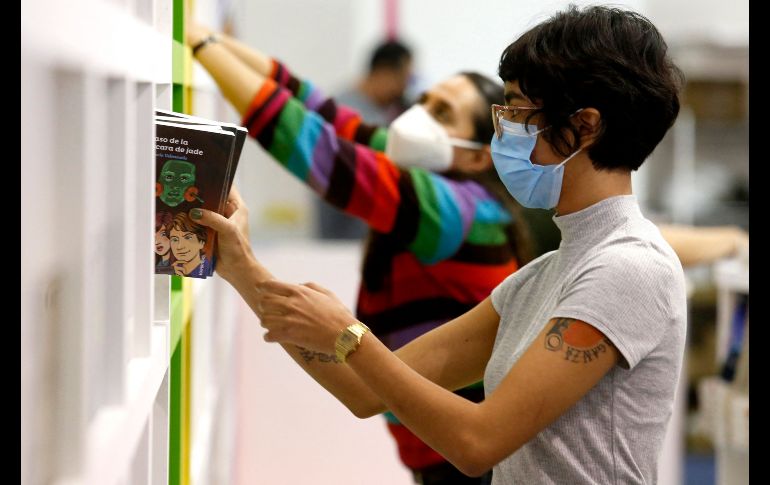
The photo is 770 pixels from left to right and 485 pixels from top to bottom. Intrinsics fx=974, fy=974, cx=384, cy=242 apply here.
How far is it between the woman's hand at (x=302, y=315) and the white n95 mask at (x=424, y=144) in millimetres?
856

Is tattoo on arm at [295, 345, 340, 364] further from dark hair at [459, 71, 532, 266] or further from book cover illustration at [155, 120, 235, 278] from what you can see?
dark hair at [459, 71, 532, 266]

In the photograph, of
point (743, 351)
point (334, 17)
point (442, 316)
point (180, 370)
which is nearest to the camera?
point (180, 370)

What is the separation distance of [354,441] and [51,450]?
2.71m

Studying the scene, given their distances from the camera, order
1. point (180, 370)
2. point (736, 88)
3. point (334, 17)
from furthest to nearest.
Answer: point (334, 17) < point (736, 88) < point (180, 370)

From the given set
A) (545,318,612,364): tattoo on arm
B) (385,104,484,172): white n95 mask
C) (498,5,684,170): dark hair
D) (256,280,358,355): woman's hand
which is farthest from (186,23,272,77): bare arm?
(545,318,612,364): tattoo on arm

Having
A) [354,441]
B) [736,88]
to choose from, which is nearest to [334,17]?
[736,88]

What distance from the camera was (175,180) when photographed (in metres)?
1.25

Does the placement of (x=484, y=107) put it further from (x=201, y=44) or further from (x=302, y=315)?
(x=302, y=315)

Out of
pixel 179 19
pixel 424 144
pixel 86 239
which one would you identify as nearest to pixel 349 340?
pixel 86 239

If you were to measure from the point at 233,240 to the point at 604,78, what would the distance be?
545 millimetres

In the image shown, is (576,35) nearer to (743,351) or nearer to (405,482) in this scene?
(743,351)

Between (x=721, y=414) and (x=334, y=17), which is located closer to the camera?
(x=721, y=414)

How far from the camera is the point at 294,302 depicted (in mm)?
1278

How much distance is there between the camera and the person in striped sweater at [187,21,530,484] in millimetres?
1886
